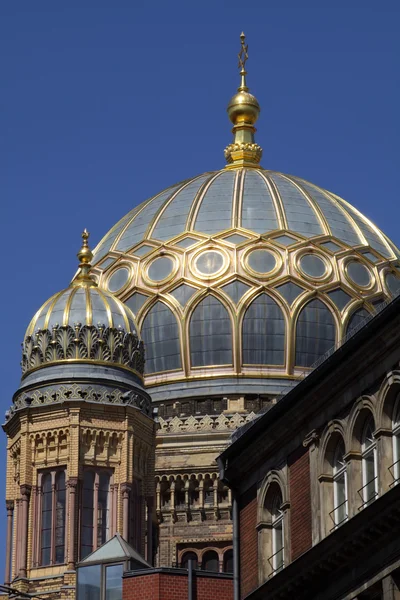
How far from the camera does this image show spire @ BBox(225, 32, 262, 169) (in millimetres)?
81438

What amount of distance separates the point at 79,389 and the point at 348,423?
23510 mm

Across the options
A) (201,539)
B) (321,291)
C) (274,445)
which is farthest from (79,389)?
(274,445)

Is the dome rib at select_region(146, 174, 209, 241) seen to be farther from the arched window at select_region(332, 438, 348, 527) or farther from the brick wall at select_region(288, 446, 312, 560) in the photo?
the arched window at select_region(332, 438, 348, 527)

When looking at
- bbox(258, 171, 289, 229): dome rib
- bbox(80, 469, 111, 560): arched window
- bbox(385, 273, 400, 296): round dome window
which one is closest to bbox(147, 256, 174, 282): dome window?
bbox(258, 171, 289, 229): dome rib

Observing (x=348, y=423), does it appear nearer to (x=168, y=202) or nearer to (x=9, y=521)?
(x=9, y=521)

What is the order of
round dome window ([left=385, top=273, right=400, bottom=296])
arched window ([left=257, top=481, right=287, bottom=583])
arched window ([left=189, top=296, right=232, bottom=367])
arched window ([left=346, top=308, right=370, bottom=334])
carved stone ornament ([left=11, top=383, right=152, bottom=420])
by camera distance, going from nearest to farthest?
arched window ([left=257, top=481, right=287, bottom=583]), carved stone ornament ([left=11, top=383, right=152, bottom=420]), arched window ([left=189, top=296, right=232, bottom=367]), arched window ([left=346, top=308, right=370, bottom=334]), round dome window ([left=385, top=273, right=400, bottom=296])

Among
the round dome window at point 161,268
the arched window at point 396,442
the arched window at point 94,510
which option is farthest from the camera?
the round dome window at point 161,268

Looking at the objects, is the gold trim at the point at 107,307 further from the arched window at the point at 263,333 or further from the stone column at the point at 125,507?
the arched window at the point at 263,333

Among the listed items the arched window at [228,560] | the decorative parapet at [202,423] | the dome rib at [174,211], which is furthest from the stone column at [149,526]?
the dome rib at [174,211]

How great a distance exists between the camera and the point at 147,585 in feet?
144

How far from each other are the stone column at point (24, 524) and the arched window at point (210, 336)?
45.4 feet

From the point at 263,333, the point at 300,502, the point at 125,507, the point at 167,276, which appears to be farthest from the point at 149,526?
the point at 300,502

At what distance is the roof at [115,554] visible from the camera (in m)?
46.1

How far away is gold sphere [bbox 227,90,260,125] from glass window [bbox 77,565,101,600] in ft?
127
